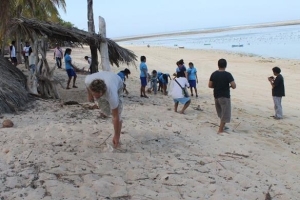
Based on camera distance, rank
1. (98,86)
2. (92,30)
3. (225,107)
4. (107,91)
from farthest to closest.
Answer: (92,30) → (225,107) → (107,91) → (98,86)

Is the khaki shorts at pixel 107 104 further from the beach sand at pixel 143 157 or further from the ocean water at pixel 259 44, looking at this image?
the ocean water at pixel 259 44

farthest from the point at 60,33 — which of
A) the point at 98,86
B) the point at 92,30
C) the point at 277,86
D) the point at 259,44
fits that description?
the point at 259,44

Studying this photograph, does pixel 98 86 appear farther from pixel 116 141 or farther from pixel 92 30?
pixel 92 30

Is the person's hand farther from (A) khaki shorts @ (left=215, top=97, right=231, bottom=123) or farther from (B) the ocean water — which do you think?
(B) the ocean water

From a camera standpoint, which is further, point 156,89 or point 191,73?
point 156,89

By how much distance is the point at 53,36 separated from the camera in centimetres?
940

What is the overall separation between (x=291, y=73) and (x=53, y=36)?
14.8m

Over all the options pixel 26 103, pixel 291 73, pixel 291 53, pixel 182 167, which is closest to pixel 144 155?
pixel 182 167

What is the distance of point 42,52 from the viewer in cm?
994

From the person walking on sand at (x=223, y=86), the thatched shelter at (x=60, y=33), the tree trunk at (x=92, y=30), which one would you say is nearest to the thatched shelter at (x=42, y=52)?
the thatched shelter at (x=60, y=33)

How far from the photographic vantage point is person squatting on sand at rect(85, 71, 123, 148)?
465 cm

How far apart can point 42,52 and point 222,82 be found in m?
A: 5.38

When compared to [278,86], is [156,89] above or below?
below

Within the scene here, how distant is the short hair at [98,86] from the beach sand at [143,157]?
949 mm
